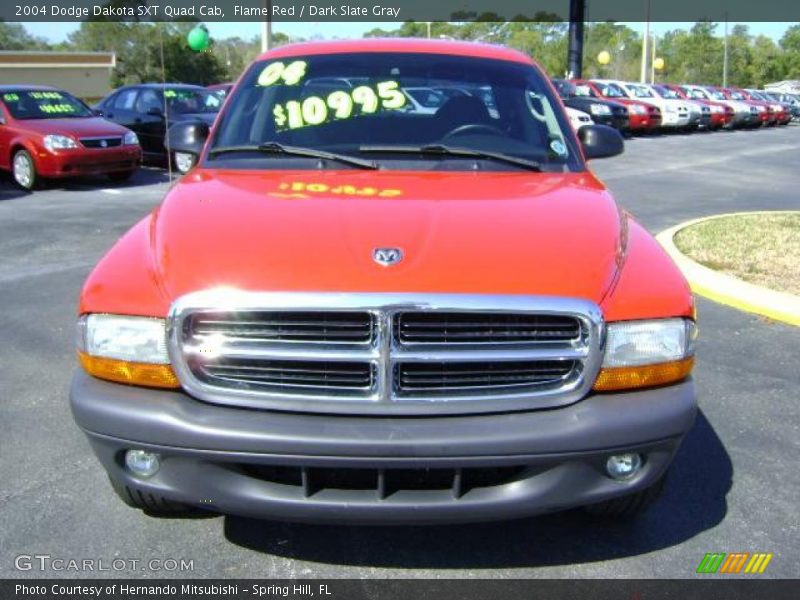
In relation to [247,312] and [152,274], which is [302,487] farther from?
[152,274]

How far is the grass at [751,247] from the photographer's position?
22.9 feet

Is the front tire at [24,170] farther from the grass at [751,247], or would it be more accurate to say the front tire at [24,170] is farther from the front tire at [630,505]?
the front tire at [630,505]

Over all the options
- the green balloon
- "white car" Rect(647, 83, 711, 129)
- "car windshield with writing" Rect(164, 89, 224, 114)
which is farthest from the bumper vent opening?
"white car" Rect(647, 83, 711, 129)

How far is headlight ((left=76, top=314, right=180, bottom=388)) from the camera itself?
2594mm

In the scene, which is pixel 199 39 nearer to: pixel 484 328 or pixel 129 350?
pixel 129 350

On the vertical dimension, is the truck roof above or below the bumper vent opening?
above

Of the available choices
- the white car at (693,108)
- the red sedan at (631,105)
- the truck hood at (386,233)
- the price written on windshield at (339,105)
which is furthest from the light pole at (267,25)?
the truck hood at (386,233)

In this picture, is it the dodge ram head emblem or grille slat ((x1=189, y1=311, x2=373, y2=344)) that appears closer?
grille slat ((x1=189, y1=311, x2=373, y2=344))

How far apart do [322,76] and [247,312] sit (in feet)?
6.70

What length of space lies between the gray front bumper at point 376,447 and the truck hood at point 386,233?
14.7 inches

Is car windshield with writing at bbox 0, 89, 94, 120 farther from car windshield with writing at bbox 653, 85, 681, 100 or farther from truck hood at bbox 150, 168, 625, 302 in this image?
car windshield with writing at bbox 653, 85, 681, 100

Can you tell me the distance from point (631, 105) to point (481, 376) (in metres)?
25.4

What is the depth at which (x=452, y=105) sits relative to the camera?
4031 mm

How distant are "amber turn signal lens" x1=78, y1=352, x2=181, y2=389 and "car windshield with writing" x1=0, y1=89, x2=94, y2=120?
11.4 meters
